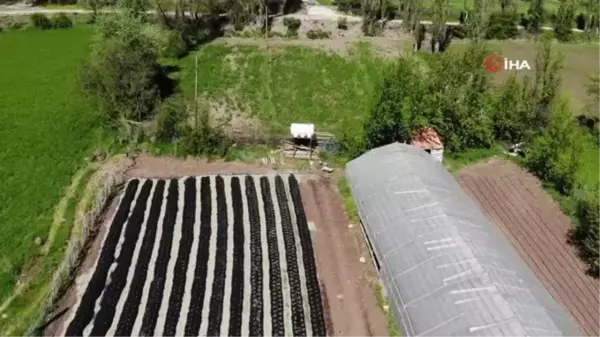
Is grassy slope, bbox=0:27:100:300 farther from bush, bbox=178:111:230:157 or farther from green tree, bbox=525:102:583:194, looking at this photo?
green tree, bbox=525:102:583:194

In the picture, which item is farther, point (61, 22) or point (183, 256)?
point (61, 22)

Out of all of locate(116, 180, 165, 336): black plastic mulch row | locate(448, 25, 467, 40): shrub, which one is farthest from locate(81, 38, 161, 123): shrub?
locate(448, 25, 467, 40): shrub

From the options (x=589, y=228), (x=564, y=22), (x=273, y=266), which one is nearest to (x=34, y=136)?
(x=273, y=266)

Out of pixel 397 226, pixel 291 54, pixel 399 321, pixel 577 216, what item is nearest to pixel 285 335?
pixel 399 321

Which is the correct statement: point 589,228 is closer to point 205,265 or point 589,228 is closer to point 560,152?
point 560,152

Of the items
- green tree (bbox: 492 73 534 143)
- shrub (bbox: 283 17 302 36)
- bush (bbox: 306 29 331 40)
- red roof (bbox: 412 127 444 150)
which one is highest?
shrub (bbox: 283 17 302 36)
